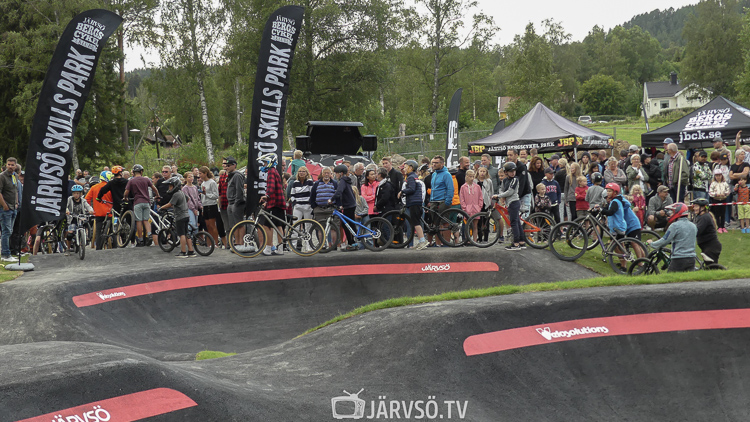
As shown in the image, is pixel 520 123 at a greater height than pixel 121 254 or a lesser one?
greater

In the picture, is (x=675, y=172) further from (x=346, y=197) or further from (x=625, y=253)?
(x=346, y=197)

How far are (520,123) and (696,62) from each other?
58465mm

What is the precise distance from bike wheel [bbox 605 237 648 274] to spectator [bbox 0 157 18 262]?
12.1m

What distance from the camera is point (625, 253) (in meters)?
11.1

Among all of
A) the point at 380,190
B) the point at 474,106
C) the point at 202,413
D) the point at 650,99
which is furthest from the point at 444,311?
the point at 650,99

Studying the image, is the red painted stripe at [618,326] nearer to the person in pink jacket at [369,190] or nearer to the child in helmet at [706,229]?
the child in helmet at [706,229]

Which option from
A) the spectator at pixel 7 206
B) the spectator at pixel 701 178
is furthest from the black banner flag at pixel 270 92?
the spectator at pixel 701 178

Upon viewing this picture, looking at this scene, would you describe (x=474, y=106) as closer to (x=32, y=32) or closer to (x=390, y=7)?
(x=390, y=7)

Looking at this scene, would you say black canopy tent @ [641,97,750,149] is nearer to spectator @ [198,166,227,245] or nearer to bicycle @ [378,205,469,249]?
bicycle @ [378,205,469,249]

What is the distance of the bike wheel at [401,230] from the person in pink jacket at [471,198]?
1.35 metres

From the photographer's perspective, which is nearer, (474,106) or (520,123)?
(520,123)

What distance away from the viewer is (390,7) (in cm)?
3494

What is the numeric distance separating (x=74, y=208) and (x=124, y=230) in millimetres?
1474

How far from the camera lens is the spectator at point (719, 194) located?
44.3 feet
